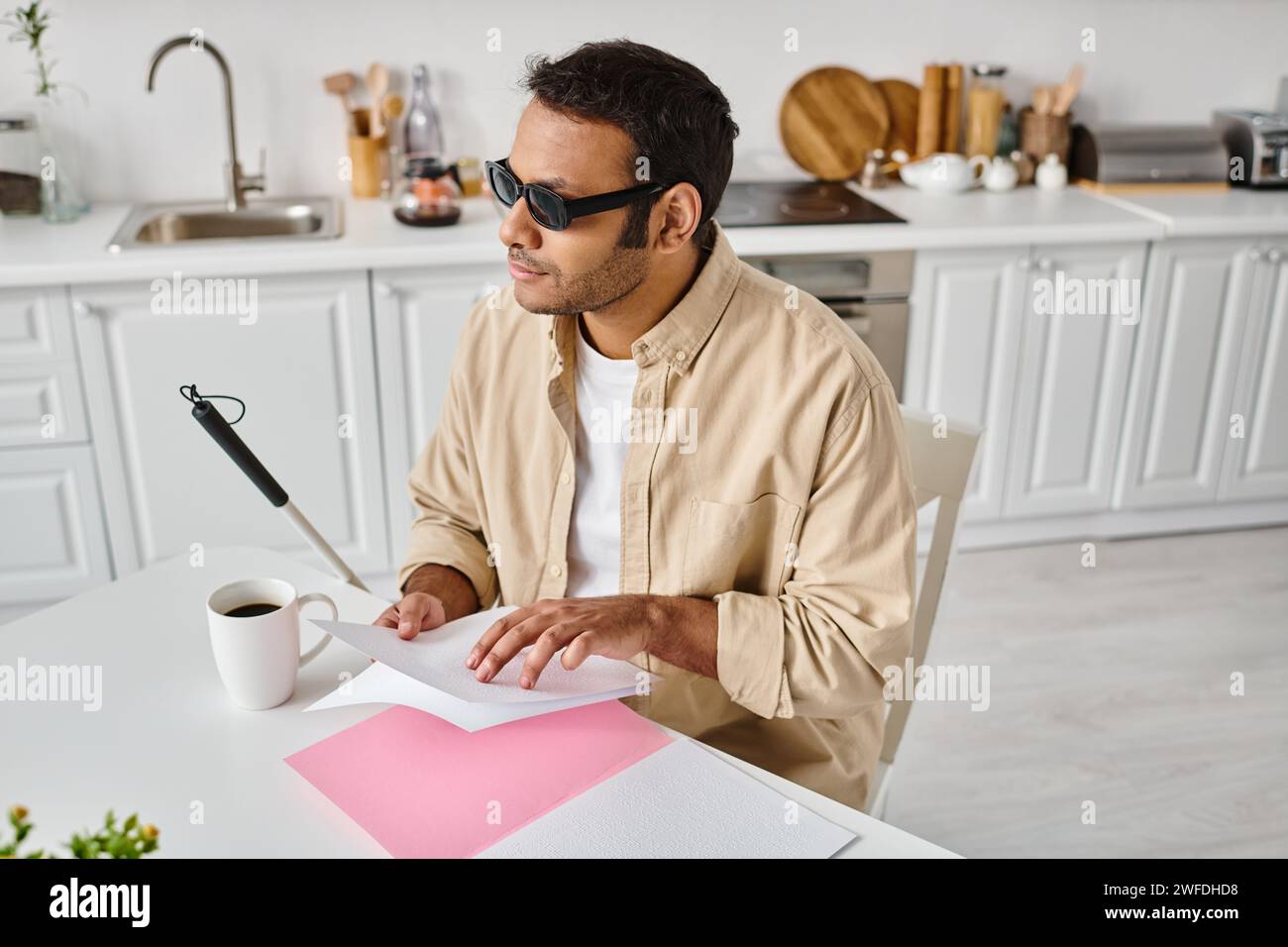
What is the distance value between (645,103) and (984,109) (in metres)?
2.30

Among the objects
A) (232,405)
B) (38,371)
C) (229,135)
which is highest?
(229,135)

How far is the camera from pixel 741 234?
111 inches

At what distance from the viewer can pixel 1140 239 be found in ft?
9.92

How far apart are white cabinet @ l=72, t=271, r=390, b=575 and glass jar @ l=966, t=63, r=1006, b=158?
176cm

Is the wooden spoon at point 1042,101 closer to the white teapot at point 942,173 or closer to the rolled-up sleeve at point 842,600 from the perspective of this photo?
the white teapot at point 942,173

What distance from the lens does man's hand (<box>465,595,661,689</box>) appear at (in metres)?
1.15

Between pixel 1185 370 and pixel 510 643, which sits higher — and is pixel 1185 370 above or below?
below

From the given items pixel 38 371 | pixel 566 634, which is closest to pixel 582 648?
pixel 566 634

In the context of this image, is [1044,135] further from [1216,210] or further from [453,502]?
[453,502]

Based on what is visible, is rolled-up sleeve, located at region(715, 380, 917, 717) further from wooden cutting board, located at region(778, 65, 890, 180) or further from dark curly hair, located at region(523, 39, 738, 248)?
wooden cutting board, located at region(778, 65, 890, 180)

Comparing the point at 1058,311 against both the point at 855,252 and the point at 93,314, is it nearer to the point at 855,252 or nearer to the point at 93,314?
the point at 855,252

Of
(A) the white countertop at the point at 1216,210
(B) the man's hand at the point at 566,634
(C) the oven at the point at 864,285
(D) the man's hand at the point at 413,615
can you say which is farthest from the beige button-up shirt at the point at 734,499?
(A) the white countertop at the point at 1216,210

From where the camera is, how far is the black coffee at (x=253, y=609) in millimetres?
1225
